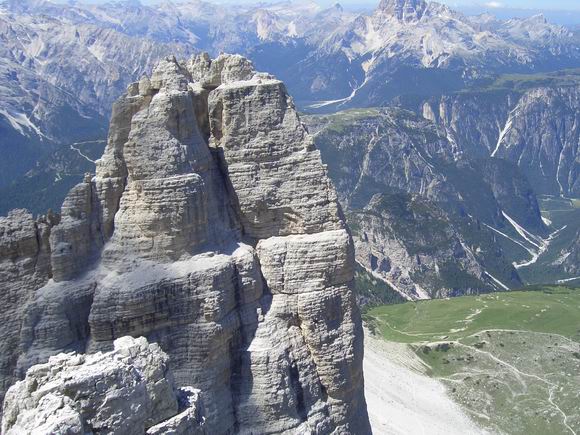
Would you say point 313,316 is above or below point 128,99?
below

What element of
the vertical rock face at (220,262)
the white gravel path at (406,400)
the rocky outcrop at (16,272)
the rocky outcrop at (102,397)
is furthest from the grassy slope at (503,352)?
the rocky outcrop at (102,397)

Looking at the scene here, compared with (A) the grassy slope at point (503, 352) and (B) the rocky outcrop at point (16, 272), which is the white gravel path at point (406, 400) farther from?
(B) the rocky outcrop at point (16, 272)

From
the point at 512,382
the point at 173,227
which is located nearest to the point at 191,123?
the point at 173,227

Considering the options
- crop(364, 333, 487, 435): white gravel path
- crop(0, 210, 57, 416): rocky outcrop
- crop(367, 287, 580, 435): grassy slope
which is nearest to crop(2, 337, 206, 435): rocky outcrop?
crop(0, 210, 57, 416): rocky outcrop

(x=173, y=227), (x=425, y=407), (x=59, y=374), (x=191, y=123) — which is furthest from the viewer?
(x=425, y=407)

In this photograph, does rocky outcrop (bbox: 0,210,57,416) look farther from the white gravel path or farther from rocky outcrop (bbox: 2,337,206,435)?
the white gravel path

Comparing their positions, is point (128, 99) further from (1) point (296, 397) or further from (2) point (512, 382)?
(2) point (512, 382)

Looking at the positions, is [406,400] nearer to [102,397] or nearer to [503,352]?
[503,352]
